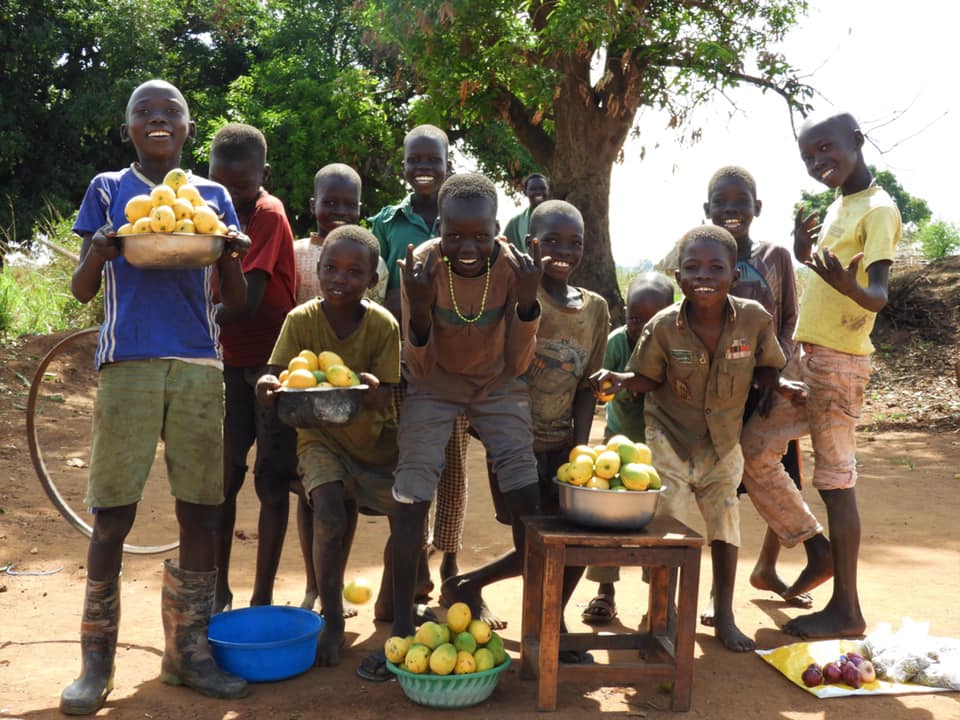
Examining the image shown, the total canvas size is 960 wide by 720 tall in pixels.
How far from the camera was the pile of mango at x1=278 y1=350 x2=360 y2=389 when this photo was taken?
326 cm

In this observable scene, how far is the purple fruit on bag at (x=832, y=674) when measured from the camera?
11.2ft

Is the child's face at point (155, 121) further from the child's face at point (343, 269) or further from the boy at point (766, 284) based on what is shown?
the boy at point (766, 284)

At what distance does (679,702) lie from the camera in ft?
10.5

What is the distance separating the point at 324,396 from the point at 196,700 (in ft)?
3.84

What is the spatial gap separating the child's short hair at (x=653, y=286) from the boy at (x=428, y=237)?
3.42 feet

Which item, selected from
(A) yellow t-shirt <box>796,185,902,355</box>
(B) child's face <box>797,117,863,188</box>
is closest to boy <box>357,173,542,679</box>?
(A) yellow t-shirt <box>796,185,902,355</box>

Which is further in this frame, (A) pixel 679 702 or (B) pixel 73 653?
(B) pixel 73 653

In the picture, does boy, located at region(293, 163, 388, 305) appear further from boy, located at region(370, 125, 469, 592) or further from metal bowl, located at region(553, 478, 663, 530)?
metal bowl, located at region(553, 478, 663, 530)

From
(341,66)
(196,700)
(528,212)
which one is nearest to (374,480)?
(196,700)

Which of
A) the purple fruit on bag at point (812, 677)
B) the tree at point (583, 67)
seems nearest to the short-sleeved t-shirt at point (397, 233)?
the purple fruit on bag at point (812, 677)

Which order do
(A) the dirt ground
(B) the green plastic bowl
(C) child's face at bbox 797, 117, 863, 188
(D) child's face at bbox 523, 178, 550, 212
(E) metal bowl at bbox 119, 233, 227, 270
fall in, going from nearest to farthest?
(E) metal bowl at bbox 119, 233, 227, 270, (B) the green plastic bowl, (A) the dirt ground, (C) child's face at bbox 797, 117, 863, 188, (D) child's face at bbox 523, 178, 550, 212

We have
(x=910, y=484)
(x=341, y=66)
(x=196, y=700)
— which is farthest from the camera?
(x=341, y=66)

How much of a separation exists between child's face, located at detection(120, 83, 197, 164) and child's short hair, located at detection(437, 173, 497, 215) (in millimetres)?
973

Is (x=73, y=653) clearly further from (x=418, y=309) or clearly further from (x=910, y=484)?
(x=910, y=484)
